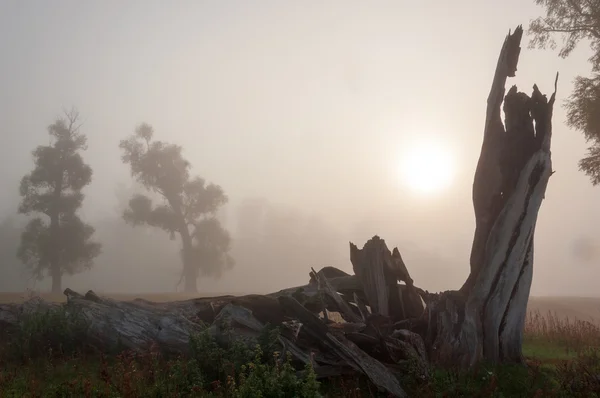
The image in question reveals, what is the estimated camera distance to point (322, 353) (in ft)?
30.3

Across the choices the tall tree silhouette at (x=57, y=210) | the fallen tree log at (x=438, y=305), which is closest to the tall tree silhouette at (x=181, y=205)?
the tall tree silhouette at (x=57, y=210)

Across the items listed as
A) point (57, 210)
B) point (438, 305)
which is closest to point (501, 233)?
point (438, 305)

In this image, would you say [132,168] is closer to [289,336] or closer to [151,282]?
[289,336]

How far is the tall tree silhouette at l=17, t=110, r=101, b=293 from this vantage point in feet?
127

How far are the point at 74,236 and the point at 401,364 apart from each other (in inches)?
1478

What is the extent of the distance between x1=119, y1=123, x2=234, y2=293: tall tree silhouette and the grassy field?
37120 millimetres

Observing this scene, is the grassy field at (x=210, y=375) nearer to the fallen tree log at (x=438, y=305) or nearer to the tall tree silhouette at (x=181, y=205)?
the fallen tree log at (x=438, y=305)

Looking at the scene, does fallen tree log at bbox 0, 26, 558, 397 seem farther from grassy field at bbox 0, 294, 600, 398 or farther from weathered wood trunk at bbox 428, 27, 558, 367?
grassy field at bbox 0, 294, 600, 398

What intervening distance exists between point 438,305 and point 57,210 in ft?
126

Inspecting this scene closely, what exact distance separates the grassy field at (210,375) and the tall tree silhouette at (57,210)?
101ft

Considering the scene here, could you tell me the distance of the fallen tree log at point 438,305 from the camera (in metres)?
9.52

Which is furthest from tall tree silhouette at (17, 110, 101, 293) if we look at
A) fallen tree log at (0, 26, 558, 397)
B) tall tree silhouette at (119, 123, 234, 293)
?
fallen tree log at (0, 26, 558, 397)

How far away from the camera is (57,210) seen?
39938mm

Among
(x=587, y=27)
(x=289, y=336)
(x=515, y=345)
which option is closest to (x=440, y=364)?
(x=515, y=345)
